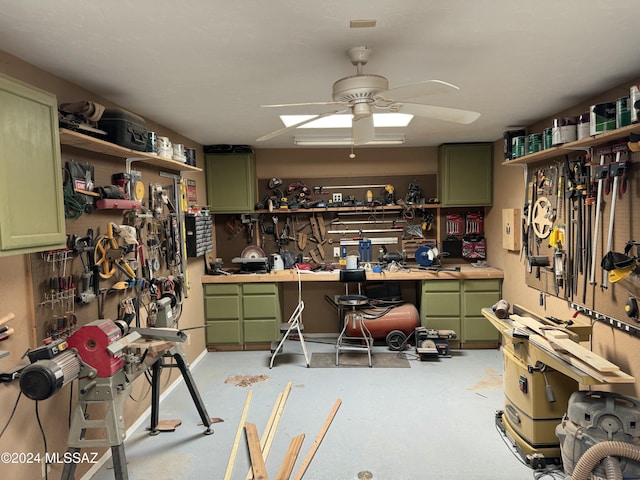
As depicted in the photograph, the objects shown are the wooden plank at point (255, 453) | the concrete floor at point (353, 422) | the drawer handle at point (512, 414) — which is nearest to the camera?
the wooden plank at point (255, 453)

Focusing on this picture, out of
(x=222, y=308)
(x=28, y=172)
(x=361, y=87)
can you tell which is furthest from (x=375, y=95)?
(x=222, y=308)

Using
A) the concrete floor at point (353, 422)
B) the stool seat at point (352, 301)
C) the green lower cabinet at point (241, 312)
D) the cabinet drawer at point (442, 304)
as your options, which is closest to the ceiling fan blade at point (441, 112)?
the concrete floor at point (353, 422)

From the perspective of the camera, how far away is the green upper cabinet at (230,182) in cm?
514

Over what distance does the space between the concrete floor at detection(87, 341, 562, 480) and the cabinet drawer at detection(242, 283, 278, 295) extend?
812mm

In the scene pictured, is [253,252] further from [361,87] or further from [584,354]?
[584,354]

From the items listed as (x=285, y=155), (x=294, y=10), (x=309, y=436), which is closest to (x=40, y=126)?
(x=294, y=10)

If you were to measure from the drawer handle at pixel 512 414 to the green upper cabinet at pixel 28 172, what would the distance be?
312 cm

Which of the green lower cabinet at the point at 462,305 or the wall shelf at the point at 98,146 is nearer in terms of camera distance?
the wall shelf at the point at 98,146

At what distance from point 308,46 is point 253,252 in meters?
3.38

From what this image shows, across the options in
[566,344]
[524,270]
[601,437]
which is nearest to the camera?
[601,437]

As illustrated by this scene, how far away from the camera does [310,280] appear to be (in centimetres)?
479

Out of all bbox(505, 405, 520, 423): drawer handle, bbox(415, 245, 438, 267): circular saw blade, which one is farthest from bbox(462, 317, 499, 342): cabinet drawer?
bbox(505, 405, 520, 423): drawer handle

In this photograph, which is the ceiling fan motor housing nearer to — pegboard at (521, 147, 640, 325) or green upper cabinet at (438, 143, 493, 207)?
pegboard at (521, 147, 640, 325)

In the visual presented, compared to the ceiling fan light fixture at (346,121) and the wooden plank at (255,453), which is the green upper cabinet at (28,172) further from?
the ceiling fan light fixture at (346,121)
